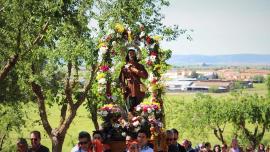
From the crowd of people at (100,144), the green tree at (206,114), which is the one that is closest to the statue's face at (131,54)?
the crowd of people at (100,144)

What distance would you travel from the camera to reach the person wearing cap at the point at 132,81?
39.4 feet

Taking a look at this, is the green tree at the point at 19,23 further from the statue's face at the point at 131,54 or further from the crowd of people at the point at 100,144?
the crowd of people at the point at 100,144

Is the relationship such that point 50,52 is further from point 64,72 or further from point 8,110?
point 8,110

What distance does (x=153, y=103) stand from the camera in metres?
12.1

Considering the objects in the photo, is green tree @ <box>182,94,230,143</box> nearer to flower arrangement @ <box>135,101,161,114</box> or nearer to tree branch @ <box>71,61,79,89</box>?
tree branch @ <box>71,61,79,89</box>

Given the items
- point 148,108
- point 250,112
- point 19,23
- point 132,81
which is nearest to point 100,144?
point 148,108

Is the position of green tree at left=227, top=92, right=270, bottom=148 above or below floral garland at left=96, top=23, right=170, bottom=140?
below

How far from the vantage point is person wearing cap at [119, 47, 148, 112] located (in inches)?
473

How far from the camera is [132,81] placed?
12.1m

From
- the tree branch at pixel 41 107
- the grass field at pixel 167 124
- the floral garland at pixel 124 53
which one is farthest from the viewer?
the grass field at pixel 167 124

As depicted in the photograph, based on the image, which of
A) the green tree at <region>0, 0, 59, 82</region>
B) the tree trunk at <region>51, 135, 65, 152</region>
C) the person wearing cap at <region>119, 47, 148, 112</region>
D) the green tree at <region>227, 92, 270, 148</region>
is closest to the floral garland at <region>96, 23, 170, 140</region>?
the person wearing cap at <region>119, 47, 148, 112</region>

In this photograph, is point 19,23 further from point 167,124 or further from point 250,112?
point 250,112

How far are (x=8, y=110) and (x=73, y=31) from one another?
40.2ft

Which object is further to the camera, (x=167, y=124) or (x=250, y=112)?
(x=250, y=112)
